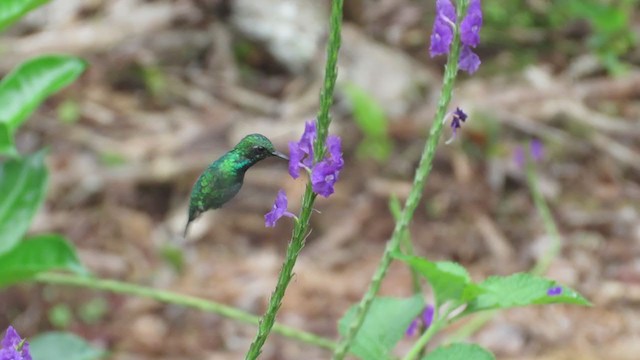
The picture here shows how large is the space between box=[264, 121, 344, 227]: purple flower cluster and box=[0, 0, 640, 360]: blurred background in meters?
2.27

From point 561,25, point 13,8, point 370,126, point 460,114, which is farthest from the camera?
point 561,25

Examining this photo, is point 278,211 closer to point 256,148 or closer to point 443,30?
point 256,148

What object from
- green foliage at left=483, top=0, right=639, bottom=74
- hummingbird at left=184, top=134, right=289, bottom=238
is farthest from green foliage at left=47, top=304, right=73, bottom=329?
green foliage at left=483, top=0, right=639, bottom=74

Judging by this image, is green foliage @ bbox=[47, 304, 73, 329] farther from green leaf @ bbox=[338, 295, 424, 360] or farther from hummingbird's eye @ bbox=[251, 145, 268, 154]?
hummingbird's eye @ bbox=[251, 145, 268, 154]

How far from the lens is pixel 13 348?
2.93 feet

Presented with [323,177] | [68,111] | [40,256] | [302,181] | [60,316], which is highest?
[68,111]

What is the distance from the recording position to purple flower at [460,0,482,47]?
3.21 ft

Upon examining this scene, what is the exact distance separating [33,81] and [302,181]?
1.32 meters

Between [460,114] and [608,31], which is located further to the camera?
[608,31]

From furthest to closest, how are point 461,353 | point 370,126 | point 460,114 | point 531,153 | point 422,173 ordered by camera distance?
point 370,126
point 531,153
point 461,353
point 422,173
point 460,114

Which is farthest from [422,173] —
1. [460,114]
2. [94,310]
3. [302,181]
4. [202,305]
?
[94,310]

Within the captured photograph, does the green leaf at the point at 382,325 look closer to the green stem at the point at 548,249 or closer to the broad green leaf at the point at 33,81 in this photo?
the broad green leaf at the point at 33,81

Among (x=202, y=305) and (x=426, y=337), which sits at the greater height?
(x=202, y=305)

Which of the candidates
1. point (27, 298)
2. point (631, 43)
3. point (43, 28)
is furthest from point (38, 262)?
point (631, 43)
